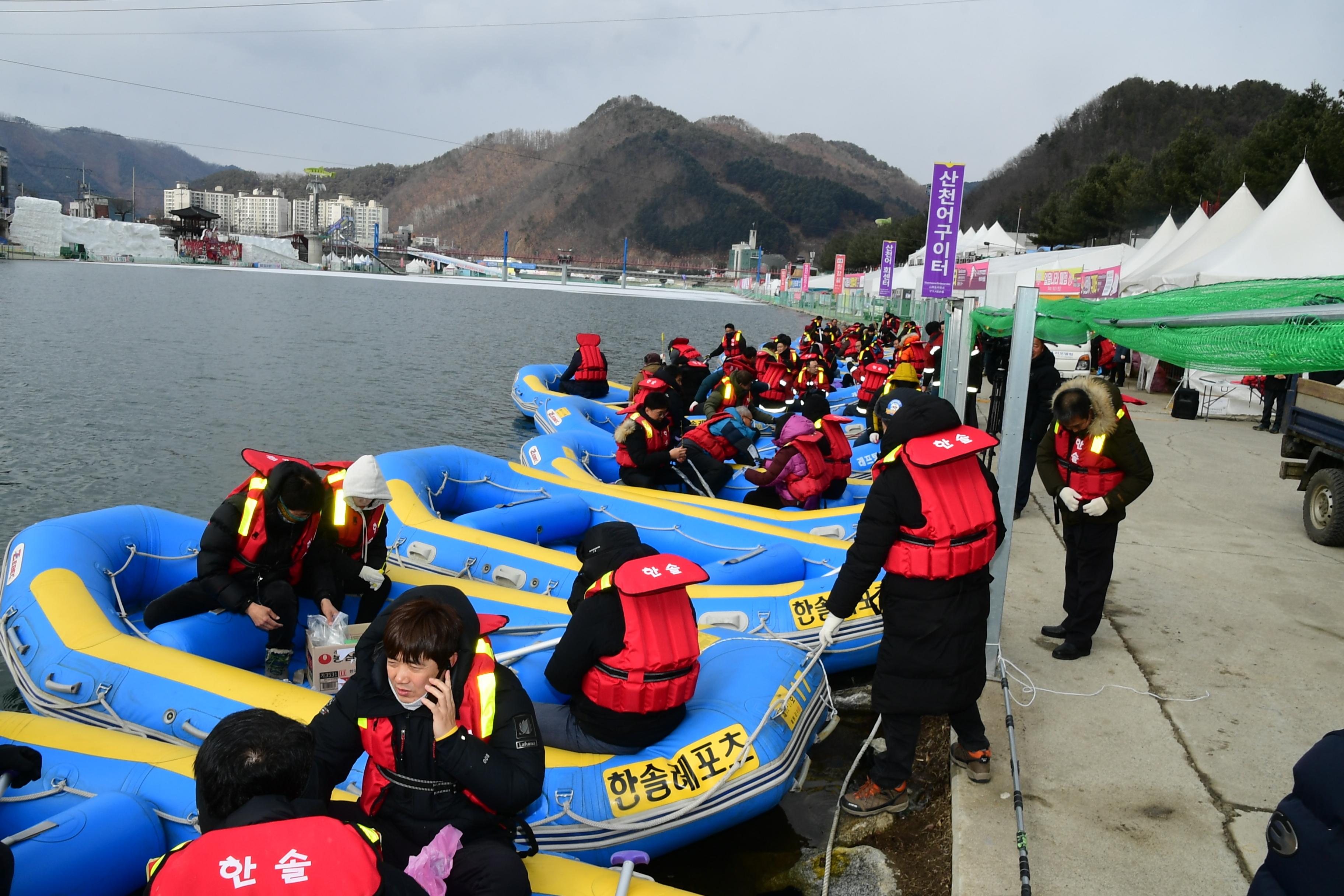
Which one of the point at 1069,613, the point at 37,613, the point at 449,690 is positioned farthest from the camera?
the point at 1069,613

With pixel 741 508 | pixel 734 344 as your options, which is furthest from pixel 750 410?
pixel 741 508

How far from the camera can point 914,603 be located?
3330 mm

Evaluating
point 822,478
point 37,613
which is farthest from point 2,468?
point 822,478

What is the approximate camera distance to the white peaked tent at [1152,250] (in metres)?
20.6

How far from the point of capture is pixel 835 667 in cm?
556

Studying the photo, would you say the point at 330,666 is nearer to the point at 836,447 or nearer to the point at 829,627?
the point at 829,627

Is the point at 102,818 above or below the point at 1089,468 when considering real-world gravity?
below

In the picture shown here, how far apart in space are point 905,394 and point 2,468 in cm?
1203

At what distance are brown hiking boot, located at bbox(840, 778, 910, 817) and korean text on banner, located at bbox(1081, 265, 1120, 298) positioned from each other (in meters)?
15.6

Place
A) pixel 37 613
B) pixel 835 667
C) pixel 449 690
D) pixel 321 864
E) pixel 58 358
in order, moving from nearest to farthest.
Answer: pixel 321 864 < pixel 449 690 < pixel 37 613 < pixel 835 667 < pixel 58 358

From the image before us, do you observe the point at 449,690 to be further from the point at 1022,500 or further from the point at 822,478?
the point at 1022,500

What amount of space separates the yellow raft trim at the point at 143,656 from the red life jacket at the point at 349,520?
87 centimetres

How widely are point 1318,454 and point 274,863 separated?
836 centimetres

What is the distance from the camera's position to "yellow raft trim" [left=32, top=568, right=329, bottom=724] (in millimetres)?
3873
